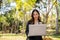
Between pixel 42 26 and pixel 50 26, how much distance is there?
108 feet

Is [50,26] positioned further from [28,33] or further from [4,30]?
[28,33]

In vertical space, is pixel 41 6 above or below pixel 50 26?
above

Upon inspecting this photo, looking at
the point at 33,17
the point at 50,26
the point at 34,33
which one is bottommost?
the point at 50,26

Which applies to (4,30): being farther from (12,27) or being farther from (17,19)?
(17,19)

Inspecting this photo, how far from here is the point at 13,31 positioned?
30734 millimetres

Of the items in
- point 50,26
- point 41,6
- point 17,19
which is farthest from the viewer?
point 50,26

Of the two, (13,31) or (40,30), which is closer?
(40,30)

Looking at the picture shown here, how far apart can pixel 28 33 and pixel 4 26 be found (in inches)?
1087

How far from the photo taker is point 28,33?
4.21 meters

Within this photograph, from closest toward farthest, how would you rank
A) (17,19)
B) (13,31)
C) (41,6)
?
(41,6) → (13,31) → (17,19)

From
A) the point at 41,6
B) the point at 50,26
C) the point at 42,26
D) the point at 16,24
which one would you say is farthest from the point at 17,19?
the point at 42,26

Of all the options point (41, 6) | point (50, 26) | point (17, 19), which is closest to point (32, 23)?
point (41, 6)

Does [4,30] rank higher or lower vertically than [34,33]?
lower

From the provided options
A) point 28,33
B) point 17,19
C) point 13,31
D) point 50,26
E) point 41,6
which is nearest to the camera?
point 28,33
